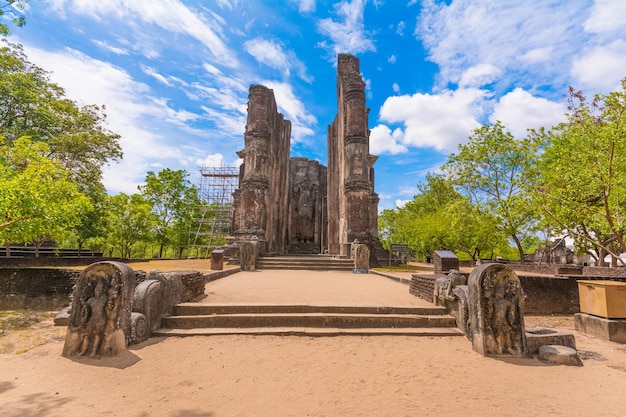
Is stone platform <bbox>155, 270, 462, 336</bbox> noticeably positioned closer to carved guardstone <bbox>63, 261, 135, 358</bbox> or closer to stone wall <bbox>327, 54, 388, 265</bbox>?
carved guardstone <bbox>63, 261, 135, 358</bbox>

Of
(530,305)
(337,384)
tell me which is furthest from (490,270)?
(530,305)

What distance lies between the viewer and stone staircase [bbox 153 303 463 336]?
17.5 ft

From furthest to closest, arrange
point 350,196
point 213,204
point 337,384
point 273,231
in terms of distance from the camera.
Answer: point 213,204
point 273,231
point 350,196
point 337,384

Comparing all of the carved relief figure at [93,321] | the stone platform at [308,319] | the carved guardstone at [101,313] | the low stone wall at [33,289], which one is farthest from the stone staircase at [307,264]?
the carved relief figure at [93,321]

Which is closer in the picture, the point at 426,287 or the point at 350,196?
the point at 426,287

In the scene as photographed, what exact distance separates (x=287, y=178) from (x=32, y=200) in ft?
59.8

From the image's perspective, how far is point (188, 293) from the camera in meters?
6.43

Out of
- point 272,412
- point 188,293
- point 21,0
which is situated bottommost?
point 272,412

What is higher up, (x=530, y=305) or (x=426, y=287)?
(x=426, y=287)

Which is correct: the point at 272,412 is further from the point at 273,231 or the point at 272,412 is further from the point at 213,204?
the point at 213,204

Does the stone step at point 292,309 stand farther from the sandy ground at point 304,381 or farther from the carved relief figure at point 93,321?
the carved relief figure at point 93,321

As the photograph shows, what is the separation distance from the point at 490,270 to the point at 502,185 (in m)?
18.6

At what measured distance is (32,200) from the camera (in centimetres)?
776

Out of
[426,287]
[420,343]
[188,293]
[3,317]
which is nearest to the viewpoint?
[420,343]
